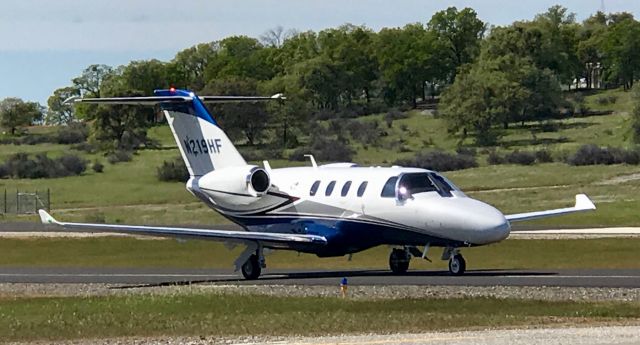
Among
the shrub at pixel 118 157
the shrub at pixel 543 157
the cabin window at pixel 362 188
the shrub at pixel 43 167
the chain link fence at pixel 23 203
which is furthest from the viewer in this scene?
the shrub at pixel 118 157

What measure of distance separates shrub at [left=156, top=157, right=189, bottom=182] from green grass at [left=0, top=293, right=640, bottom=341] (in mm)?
70999

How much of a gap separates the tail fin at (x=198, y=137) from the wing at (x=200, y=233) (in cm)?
301

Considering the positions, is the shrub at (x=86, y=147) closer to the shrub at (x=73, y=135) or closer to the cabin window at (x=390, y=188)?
the shrub at (x=73, y=135)

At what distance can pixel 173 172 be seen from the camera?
10300 centimetres

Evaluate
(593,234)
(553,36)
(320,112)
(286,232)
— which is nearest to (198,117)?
(286,232)

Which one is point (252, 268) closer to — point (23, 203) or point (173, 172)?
point (23, 203)

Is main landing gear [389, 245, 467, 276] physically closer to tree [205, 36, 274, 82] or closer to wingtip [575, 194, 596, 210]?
wingtip [575, 194, 596, 210]

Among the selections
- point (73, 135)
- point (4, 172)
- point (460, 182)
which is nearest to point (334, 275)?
point (460, 182)

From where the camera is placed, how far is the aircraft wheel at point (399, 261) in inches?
1507

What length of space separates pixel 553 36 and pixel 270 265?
129 metres

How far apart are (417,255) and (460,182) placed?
182ft

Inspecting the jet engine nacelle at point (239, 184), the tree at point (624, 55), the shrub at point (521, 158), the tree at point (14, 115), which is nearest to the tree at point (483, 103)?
the shrub at point (521, 158)

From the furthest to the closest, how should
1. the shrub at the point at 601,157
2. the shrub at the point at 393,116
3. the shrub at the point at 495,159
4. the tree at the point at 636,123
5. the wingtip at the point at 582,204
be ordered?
the shrub at the point at 393,116, the tree at the point at 636,123, the shrub at the point at 495,159, the shrub at the point at 601,157, the wingtip at the point at 582,204

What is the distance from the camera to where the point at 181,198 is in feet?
301
